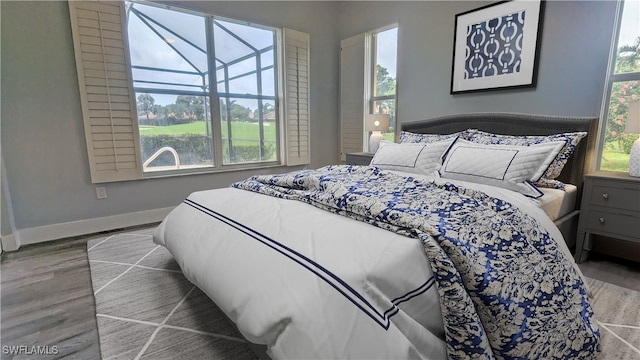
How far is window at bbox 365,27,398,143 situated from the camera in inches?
149

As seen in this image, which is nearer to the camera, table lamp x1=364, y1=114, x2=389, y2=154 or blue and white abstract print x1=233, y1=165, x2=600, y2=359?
blue and white abstract print x1=233, y1=165, x2=600, y2=359

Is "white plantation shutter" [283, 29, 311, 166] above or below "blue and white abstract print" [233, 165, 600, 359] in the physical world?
above

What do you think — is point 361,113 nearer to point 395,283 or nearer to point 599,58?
point 599,58

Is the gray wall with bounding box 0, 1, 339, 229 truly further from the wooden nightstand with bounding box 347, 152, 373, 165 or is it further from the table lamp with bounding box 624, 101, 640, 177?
the table lamp with bounding box 624, 101, 640, 177

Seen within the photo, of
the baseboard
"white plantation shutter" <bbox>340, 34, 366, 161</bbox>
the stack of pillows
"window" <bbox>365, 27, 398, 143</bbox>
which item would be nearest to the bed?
the stack of pillows

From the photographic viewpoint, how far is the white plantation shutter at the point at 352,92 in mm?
4113

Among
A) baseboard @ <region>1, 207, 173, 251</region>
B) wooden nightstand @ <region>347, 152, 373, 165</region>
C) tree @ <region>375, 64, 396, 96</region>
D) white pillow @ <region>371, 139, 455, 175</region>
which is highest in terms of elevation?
tree @ <region>375, 64, 396, 96</region>

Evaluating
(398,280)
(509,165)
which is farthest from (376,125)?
(398,280)

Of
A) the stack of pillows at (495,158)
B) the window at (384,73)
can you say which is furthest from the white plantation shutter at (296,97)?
the stack of pillows at (495,158)

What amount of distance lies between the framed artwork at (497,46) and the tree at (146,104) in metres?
3.08

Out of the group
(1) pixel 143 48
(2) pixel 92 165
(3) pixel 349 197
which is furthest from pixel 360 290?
(1) pixel 143 48

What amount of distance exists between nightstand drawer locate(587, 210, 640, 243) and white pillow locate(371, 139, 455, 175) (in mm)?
1085

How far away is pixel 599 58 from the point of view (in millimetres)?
2309

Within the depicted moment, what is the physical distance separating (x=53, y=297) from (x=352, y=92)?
3671mm
